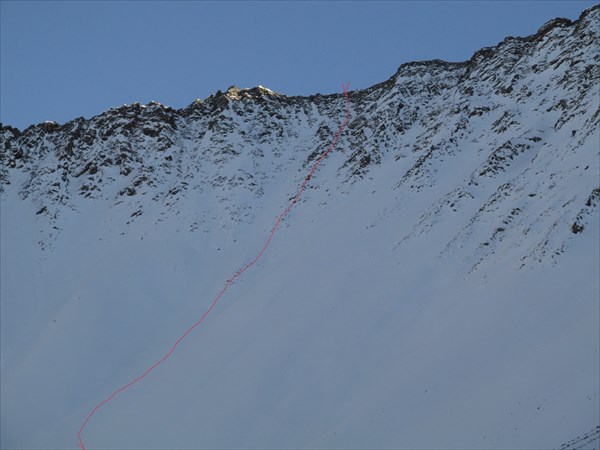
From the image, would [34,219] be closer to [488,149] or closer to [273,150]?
[273,150]

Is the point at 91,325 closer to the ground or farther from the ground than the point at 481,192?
farther from the ground

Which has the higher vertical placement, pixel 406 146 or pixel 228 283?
pixel 406 146

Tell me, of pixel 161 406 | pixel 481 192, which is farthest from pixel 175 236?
pixel 481 192

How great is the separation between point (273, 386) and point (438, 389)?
10.2 meters

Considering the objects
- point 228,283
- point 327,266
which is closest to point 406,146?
point 327,266

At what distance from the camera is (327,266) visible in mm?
42969

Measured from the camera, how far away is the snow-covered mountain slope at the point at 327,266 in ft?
83.8

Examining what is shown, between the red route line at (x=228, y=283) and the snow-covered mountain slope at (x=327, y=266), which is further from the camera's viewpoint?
the red route line at (x=228, y=283)

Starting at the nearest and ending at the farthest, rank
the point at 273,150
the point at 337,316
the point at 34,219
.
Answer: the point at 337,316 < the point at 34,219 < the point at 273,150

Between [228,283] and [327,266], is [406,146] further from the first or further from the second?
[228,283]

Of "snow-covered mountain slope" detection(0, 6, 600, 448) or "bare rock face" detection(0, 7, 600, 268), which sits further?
"bare rock face" detection(0, 7, 600, 268)

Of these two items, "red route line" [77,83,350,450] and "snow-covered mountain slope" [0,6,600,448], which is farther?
"red route line" [77,83,350,450]

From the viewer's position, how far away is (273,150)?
6769 centimetres

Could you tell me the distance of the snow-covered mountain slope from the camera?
25531mm
